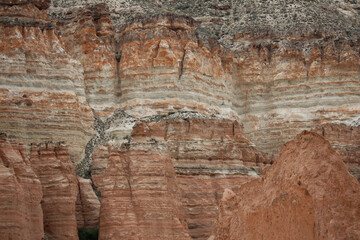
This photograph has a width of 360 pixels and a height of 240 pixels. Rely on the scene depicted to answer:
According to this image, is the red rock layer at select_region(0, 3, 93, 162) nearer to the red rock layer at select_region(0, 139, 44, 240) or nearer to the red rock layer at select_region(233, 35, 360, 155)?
the red rock layer at select_region(0, 139, 44, 240)

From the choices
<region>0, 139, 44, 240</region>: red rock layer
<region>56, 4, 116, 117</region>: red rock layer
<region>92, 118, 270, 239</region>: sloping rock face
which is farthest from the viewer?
<region>56, 4, 116, 117</region>: red rock layer

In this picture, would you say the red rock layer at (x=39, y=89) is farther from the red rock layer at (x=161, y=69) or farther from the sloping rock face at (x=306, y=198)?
the sloping rock face at (x=306, y=198)

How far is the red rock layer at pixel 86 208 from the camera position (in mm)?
54938

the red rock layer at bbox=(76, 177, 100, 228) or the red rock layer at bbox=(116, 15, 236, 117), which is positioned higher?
the red rock layer at bbox=(116, 15, 236, 117)

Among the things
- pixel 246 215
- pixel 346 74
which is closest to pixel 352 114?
pixel 346 74

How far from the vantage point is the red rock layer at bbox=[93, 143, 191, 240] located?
165 feet

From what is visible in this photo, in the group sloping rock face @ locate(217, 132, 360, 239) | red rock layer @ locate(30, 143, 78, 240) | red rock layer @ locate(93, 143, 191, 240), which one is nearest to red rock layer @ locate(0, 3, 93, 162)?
red rock layer @ locate(30, 143, 78, 240)

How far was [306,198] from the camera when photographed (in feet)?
76.3

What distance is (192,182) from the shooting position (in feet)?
191

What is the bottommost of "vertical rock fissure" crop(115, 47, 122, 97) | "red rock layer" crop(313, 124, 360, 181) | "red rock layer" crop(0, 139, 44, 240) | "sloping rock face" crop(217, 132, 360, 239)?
"sloping rock face" crop(217, 132, 360, 239)

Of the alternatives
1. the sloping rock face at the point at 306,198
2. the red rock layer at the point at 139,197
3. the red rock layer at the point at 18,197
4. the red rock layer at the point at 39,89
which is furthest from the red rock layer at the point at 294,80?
the sloping rock face at the point at 306,198

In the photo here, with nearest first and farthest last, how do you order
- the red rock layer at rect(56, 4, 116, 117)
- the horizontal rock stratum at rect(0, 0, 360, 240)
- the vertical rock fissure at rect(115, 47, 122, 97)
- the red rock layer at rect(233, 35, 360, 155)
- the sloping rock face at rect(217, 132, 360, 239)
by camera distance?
the sloping rock face at rect(217, 132, 360, 239) < the horizontal rock stratum at rect(0, 0, 360, 240) < the red rock layer at rect(56, 4, 116, 117) < the vertical rock fissure at rect(115, 47, 122, 97) < the red rock layer at rect(233, 35, 360, 155)

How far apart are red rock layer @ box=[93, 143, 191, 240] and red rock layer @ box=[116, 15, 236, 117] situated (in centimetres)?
1447

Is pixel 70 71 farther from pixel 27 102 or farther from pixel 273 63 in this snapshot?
pixel 273 63
